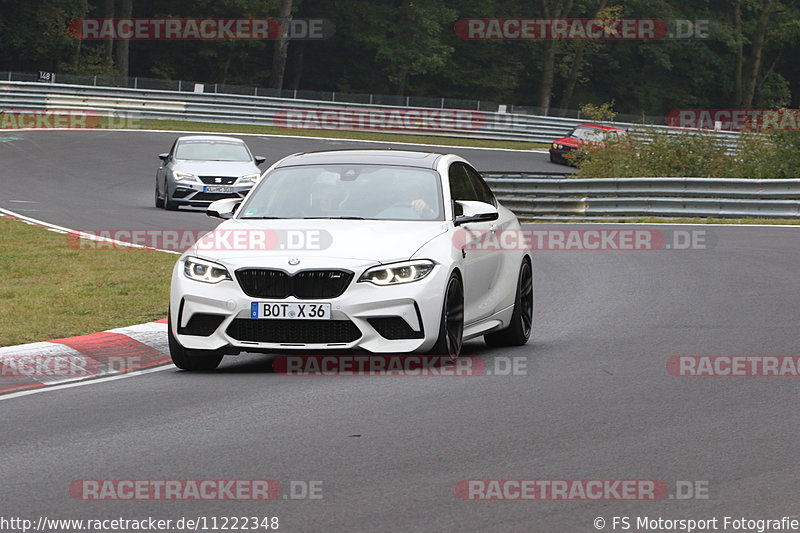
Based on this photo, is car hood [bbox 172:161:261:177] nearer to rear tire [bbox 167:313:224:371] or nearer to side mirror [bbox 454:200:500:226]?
side mirror [bbox 454:200:500:226]

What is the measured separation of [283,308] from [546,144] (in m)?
50.1

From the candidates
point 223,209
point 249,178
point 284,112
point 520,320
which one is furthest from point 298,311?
point 284,112

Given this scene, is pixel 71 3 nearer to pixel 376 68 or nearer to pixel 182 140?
pixel 376 68

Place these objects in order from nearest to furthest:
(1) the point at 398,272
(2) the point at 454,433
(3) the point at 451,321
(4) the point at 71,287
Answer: (2) the point at 454,433
(1) the point at 398,272
(3) the point at 451,321
(4) the point at 71,287

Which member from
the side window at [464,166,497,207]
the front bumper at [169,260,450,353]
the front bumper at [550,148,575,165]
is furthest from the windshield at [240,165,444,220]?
the front bumper at [550,148,575,165]

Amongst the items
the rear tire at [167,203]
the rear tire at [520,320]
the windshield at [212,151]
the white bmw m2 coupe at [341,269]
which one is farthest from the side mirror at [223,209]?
the windshield at [212,151]

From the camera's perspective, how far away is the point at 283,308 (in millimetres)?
9148

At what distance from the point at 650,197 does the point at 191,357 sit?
18.5 m

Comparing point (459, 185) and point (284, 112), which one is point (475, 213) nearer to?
point (459, 185)

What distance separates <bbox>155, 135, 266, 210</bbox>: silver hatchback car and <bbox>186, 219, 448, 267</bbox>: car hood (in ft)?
52.8

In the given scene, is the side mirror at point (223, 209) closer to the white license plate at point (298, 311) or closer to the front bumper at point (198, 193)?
the white license plate at point (298, 311)

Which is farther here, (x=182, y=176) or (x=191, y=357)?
(x=182, y=176)

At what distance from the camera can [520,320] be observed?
1127 centimetres

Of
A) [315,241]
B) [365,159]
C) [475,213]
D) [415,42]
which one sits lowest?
Answer: [315,241]
